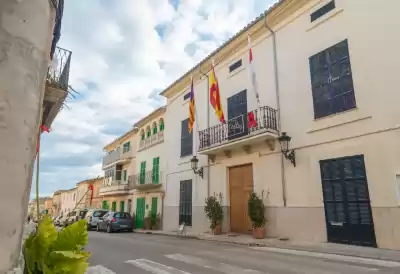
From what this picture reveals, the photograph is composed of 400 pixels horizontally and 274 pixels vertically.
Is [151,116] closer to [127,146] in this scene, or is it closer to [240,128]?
[127,146]

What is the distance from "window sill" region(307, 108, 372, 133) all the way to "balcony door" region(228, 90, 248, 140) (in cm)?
340

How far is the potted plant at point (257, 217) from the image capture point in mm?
→ 11930

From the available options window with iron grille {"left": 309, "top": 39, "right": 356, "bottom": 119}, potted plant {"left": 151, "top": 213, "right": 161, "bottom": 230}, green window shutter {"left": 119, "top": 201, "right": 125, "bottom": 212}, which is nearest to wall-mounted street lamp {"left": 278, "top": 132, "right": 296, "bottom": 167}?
window with iron grille {"left": 309, "top": 39, "right": 356, "bottom": 119}

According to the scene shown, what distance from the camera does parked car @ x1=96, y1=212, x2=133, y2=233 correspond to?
69.3 ft

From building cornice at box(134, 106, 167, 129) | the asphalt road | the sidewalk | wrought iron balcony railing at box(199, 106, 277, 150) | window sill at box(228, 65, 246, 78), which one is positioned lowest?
the asphalt road

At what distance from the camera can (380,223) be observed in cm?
891

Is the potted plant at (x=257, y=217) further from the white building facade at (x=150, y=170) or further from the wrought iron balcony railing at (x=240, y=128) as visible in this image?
the white building facade at (x=150, y=170)

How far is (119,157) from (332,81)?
2354cm

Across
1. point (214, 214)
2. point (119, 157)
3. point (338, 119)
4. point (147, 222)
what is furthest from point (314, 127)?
point (119, 157)

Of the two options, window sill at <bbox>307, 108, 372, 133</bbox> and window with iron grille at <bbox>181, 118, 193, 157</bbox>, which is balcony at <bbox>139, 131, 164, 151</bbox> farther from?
window sill at <bbox>307, 108, 372, 133</bbox>

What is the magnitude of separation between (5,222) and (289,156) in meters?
10.9

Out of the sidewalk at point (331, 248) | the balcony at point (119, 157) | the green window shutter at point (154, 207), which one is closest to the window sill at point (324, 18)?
the sidewalk at point (331, 248)

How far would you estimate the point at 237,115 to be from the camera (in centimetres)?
1480

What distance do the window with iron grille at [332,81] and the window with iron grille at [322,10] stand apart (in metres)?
1.49
